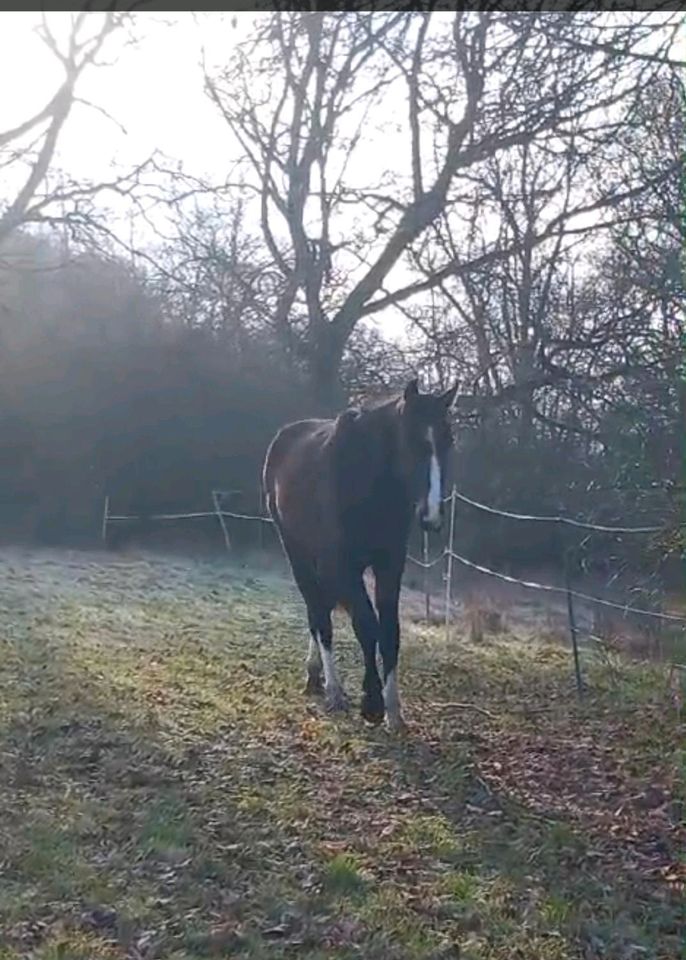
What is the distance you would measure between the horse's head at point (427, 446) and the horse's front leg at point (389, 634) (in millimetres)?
671

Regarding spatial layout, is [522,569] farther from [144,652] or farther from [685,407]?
[685,407]

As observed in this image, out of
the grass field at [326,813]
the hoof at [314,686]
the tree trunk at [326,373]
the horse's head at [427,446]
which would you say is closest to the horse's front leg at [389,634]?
the grass field at [326,813]

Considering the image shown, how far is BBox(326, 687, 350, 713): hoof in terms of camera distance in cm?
744

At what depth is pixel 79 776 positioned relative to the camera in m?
5.61

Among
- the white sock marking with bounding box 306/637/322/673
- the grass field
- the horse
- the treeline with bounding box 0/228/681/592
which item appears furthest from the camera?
the treeline with bounding box 0/228/681/592

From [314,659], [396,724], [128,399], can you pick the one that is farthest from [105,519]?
[396,724]

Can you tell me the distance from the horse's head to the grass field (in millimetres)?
1251

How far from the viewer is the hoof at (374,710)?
7.01 metres

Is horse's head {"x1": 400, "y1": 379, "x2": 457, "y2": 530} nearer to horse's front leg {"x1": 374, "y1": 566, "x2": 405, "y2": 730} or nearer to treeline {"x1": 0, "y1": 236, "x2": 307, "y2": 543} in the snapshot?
horse's front leg {"x1": 374, "y1": 566, "x2": 405, "y2": 730}

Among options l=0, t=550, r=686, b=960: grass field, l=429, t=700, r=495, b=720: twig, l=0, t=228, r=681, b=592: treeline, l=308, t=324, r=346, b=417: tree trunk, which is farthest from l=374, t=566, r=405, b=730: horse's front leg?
l=308, t=324, r=346, b=417: tree trunk

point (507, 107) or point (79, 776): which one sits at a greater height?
point (507, 107)

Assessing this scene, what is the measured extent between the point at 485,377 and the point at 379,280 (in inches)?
83.3

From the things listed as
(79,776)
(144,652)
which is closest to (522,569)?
(144,652)

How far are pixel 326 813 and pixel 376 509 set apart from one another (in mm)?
2430
